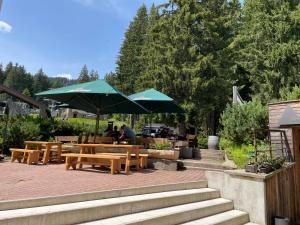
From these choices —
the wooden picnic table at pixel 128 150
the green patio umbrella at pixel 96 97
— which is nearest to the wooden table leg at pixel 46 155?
the wooden picnic table at pixel 128 150

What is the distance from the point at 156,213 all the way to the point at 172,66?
1834 centimetres

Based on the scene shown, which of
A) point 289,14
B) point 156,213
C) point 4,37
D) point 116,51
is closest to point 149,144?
point 156,213

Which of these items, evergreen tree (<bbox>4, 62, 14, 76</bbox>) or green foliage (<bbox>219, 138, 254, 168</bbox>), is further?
evergreen tree (<bbox>4, 62, 14, 76</bbox>)

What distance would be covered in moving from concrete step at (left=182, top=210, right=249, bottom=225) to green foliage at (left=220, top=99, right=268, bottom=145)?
5529 millimetres

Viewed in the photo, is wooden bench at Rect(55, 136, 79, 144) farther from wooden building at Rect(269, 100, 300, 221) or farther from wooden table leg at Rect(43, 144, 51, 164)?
wooden building at Rect(269, 100, 300, 221)

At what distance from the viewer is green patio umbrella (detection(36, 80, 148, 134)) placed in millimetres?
9023

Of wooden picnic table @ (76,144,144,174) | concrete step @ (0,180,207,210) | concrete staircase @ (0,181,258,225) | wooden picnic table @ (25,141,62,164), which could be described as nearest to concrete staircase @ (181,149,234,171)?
wooden picnic table @ (76,144,144,174)

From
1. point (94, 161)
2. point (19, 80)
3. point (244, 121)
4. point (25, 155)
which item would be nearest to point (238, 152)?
point (244, 121)

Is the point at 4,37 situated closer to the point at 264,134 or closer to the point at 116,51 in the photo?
the point at 264,134

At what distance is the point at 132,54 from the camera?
46469 millimetres

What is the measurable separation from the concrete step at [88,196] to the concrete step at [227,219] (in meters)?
1.03

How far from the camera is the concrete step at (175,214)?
4941mm

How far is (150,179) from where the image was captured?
7.51m

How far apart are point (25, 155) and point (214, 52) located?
58.9ft
